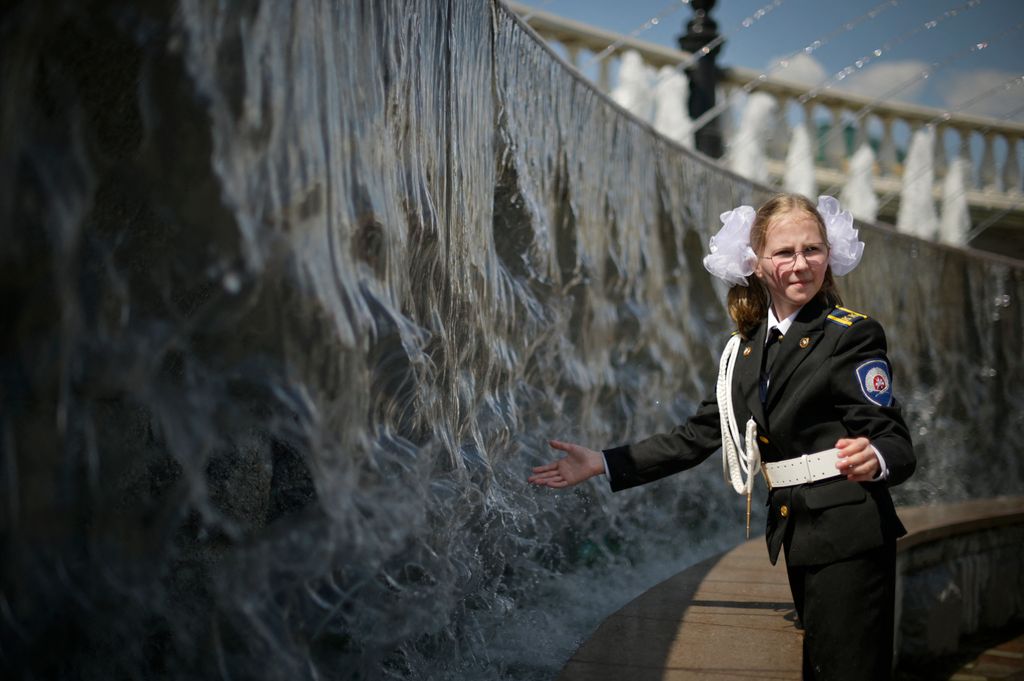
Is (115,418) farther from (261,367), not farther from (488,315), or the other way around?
(488,315)

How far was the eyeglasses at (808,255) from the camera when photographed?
7.68 feet

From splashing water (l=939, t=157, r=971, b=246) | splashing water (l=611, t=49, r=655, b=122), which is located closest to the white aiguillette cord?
splashing water (l=611, t=49, r=655, b=122)

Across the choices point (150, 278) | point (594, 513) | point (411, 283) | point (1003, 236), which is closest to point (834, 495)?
point (411, 283)

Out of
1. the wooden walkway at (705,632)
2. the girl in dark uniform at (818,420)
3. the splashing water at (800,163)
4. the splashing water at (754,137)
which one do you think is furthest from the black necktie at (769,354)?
the splashing water at (800,163)

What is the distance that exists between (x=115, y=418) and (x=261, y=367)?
1.18 feet

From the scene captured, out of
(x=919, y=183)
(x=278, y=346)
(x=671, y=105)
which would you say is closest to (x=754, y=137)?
(x=671, y=105)

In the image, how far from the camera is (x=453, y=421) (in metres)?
3.08

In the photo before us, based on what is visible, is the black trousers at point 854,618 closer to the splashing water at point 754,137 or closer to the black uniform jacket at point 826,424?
the black uniform jacket at point 826,424

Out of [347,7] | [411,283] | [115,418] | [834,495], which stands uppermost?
[347,7]

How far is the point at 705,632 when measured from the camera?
280 centimetres

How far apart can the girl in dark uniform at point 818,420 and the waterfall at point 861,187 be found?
31.6 feet

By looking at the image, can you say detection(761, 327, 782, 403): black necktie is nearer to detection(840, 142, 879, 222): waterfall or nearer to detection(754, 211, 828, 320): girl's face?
detection(754, 211, 828, 320): girl's face

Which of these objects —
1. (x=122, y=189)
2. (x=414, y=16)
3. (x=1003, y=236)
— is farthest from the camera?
(x=1003, y=236)

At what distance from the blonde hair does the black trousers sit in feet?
1.86
